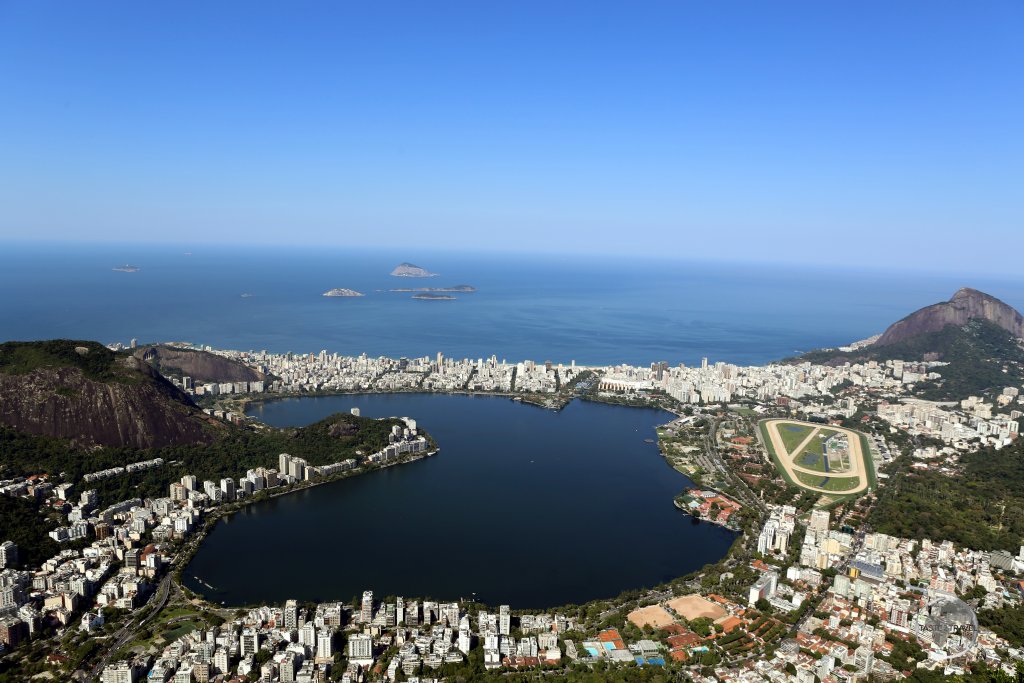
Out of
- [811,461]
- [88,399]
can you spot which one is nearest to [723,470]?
[811,461]

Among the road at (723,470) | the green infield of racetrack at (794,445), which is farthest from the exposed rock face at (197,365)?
the green infield of racetrack at (794,445)

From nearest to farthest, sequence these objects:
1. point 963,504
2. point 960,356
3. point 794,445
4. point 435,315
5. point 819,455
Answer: point 963,504, point 819,455, point 794,445, point 960,356, point 435,315

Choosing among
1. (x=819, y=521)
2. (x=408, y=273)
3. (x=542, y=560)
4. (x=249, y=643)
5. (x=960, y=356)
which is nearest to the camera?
(x=249, y=643)

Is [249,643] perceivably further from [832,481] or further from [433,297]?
[433,297]

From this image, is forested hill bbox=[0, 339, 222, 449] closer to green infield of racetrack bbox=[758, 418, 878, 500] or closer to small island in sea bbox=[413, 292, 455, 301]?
green infield of racetrack bbox=[758, 418, 878, 500]

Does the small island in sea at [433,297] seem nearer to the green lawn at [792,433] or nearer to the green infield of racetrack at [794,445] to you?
the green infield of racetrack at [794,445]
